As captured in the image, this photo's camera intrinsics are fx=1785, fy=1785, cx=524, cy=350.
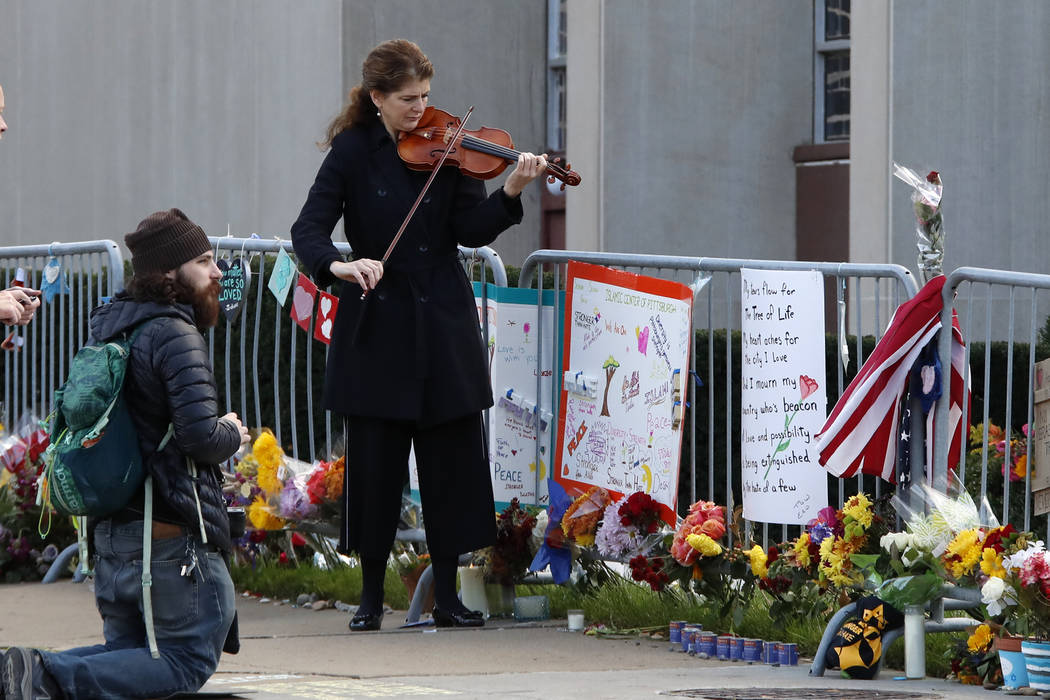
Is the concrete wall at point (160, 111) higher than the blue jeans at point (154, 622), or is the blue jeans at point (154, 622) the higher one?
the concrete wall at point (160, 111)

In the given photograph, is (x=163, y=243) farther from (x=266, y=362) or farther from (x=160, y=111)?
(x=160, y=111)

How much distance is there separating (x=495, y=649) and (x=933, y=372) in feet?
5.72

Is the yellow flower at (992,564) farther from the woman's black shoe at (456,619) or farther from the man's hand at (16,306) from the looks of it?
the man's hand at (16,306)

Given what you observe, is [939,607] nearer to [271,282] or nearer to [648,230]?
[271,282]

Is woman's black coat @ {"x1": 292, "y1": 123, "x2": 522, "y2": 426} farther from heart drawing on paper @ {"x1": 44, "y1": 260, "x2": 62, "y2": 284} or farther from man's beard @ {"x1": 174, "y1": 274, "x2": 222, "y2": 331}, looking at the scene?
heart drawing on paper @ {"x1": 44, "y1": 260, "x2": 62, "y2": 284}

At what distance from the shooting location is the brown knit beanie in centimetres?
482

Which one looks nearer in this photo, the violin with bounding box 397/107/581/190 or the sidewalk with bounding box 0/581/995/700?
the sidewalk with bounding box 0/581/995/700

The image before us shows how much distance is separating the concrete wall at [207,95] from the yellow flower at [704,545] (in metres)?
10.8

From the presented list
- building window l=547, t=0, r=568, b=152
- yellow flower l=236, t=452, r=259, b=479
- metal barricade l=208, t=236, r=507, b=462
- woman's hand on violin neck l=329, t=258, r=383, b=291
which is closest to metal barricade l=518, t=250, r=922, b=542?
metal barricade l=208, t=236, r=507, b=462

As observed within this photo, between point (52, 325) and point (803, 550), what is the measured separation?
4.37m

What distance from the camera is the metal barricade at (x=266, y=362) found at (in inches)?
316

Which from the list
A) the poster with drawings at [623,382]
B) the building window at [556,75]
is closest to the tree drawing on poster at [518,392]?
the poster with drawings at [623,382]

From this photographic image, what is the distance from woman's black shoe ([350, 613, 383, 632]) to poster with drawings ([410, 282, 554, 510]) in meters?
0.84

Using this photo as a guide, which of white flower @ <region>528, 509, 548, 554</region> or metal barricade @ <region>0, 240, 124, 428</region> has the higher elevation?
metal barricade @ <region>0, 240, 124, 428</region>
